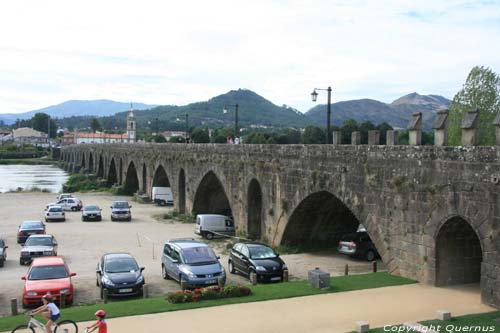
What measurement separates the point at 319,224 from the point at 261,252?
24.1 ft

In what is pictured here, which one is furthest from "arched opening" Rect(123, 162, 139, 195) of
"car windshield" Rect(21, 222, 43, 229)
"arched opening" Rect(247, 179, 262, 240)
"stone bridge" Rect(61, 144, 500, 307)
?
"arched opening" Rect(247, 179, 262, 240)

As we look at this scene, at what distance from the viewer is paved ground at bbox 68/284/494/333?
13359 mm

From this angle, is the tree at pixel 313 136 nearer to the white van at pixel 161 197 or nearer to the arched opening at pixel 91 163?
the white van at pixel 161 197

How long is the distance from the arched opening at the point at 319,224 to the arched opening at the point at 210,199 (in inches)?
540

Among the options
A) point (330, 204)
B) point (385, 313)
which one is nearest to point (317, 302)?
point (385, 313)

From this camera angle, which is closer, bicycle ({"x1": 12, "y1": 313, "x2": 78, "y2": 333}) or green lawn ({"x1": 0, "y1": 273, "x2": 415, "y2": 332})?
bicycle ({"x1": 12, "y1": 313, "x2": 78, "y2": 333})

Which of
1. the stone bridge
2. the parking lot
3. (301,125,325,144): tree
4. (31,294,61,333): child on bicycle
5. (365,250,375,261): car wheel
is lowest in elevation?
the parking lot

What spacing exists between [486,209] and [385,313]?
13.9 feet

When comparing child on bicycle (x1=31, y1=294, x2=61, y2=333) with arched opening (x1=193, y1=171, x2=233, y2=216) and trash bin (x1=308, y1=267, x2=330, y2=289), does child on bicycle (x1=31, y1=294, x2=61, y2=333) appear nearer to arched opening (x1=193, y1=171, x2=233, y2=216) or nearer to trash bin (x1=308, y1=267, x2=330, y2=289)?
trash bin (x1=308, y1=267, x2=330, y2=289)

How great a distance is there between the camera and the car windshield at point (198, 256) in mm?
19594

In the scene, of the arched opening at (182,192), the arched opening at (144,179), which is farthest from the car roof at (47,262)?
the arched opening at (144,179)

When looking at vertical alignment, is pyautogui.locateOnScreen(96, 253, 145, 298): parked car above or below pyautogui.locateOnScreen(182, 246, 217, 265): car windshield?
below

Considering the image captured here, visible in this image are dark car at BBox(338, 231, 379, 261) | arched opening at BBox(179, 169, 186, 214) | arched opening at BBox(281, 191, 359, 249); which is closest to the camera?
dark car at BBox(338, 231, 379, 261)

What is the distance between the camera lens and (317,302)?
619 inches
